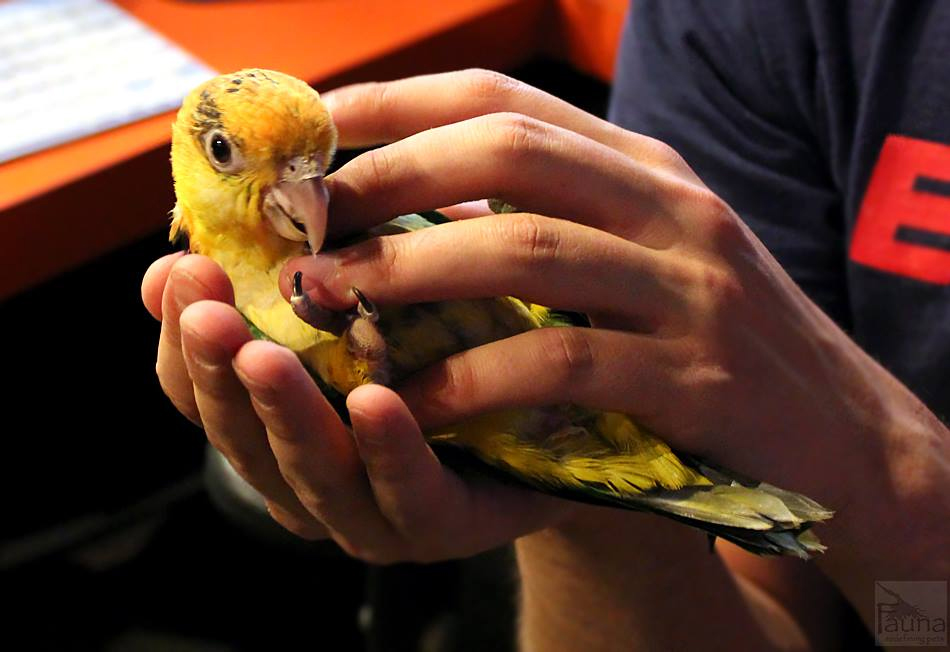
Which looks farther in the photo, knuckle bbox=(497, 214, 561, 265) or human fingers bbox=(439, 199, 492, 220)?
human fingers bbox=(439, 199, 492, 220)

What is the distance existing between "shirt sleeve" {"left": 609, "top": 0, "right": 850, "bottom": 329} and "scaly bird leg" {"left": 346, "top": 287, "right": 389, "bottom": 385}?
0.52 meters

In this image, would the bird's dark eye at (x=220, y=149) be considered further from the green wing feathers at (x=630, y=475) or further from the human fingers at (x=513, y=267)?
the green wing feathers at (x=630, y=475)

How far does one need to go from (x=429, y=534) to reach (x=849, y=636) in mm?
656

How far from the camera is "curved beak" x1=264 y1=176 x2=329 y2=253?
0.64 meters

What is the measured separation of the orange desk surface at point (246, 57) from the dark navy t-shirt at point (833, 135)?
513 mm

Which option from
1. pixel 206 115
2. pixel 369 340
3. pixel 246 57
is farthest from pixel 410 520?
pixel 246 57

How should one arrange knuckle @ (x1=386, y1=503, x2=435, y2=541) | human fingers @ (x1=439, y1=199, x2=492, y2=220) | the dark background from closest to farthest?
knuckle @ (x1=386, y1=503, x2=435, y2=541), human fingers @ (x1=439, y1=199, x2=492, y2=220), the dark background

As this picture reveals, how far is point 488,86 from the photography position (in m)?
0.70

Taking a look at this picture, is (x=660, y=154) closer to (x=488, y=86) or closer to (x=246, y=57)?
(x=488, y=86)

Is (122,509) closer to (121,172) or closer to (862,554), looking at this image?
(121,172)

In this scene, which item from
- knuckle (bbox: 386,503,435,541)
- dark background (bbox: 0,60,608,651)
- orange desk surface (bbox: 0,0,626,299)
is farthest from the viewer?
dark background (bbox: 0,60,608,651)

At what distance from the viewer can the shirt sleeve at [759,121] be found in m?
1.00

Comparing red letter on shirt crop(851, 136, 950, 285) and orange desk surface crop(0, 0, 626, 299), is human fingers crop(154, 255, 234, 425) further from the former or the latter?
red letter on shirt crop(851, 136, 950, 285)

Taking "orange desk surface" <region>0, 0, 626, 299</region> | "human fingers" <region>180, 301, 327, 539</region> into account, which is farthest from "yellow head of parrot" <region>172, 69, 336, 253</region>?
"orange desk surface" <region>0, 0, 626, 299</region>
